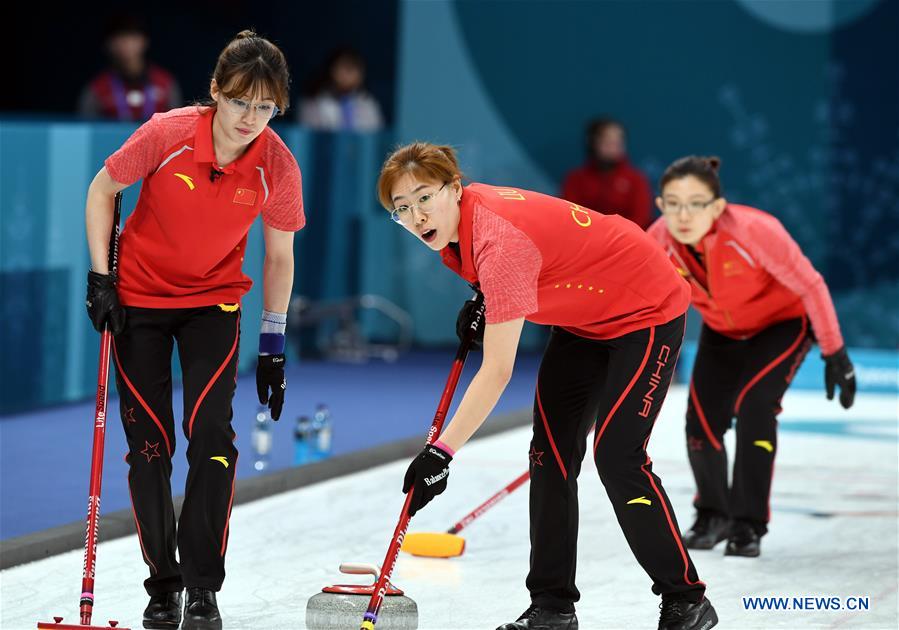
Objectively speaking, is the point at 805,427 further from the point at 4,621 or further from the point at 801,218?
the point at 4,621

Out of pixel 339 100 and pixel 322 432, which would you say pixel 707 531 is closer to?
pixel 322 432

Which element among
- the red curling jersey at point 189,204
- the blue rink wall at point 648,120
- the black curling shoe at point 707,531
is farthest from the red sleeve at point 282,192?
the blue rink wall at point 648,120

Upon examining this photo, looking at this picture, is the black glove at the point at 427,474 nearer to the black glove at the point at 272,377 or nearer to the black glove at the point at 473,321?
the black glove at the point at 473,321

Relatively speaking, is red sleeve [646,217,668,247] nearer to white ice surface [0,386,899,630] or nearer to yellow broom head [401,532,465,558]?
white ice surface [0,386,899,630]

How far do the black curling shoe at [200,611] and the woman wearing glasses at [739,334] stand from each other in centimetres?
198

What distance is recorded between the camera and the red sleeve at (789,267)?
204 inches

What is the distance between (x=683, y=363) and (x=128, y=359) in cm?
652

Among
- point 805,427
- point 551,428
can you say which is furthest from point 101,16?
point 551,428

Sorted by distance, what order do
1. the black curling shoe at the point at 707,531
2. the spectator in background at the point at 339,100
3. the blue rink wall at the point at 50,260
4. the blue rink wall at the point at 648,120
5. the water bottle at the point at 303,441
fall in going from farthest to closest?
the blue rink wall at the point at 648,120
the spectator in background at the point at 339,100
the blue rink wall at the point at 50,260
the water bottle at the point at 303,441
the black curling shoe at the point at 707,531

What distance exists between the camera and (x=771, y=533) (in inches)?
225

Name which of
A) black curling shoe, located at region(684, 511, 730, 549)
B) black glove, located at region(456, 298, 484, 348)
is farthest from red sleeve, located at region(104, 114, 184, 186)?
black curling shoe, located at region(684, 511, 730, 549)

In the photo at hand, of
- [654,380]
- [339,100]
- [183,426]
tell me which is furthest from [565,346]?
[339,100]

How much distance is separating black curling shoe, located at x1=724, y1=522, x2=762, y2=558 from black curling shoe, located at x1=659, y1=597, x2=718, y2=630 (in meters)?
1.18

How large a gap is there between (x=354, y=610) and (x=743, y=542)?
1833mm
